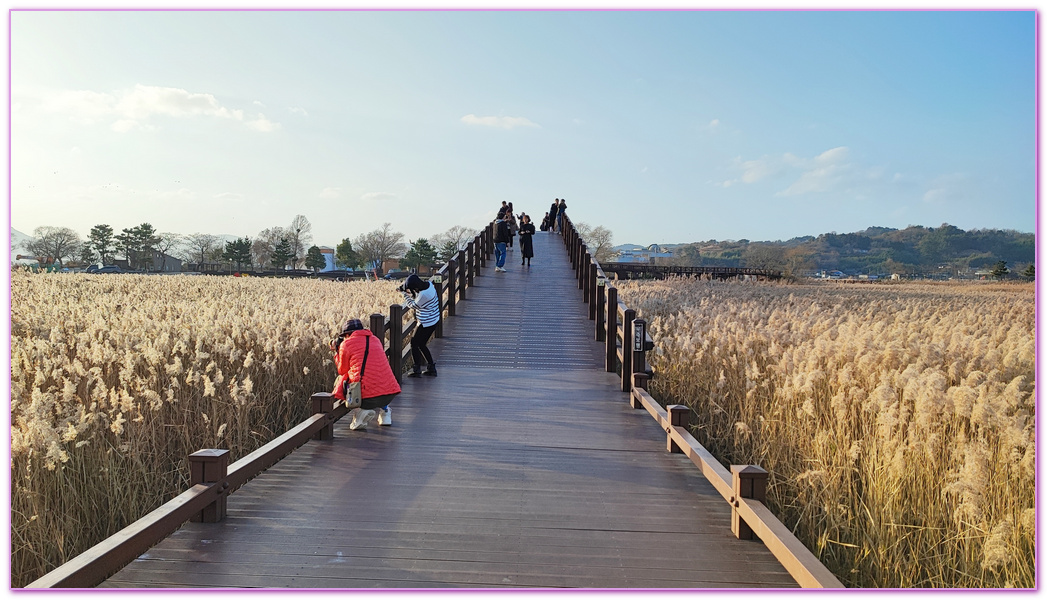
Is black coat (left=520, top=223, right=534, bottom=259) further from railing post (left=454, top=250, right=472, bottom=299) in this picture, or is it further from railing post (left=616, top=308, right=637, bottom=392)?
railing post (left=616, top=308, right=637, bottom=392)

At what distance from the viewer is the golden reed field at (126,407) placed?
4.23 m

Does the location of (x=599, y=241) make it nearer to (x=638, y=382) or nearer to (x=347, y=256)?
(x=347, y=256)

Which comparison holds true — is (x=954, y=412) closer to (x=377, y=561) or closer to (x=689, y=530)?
(x=689, y=530)

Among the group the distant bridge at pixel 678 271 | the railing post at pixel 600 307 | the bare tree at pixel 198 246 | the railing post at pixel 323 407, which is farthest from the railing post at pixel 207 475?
the bare tree at pixel 198 246

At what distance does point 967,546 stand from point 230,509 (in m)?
4.19

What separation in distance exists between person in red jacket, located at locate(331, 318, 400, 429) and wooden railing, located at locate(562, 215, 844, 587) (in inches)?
99.8

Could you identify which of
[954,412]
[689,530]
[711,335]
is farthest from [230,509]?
[711,335]

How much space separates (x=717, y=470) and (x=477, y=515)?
5.25 ft

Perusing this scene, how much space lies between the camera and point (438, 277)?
11.8m

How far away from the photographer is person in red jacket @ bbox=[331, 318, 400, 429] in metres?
5.68

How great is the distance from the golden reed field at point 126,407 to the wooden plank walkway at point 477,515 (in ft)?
3.29

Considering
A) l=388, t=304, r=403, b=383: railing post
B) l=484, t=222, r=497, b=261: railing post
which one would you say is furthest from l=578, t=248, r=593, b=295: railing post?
l=388, t=304, r=403, b=383: railing post

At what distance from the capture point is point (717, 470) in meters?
4.27

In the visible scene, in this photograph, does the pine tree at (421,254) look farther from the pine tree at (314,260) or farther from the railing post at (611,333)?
the railing post at (611,333)
